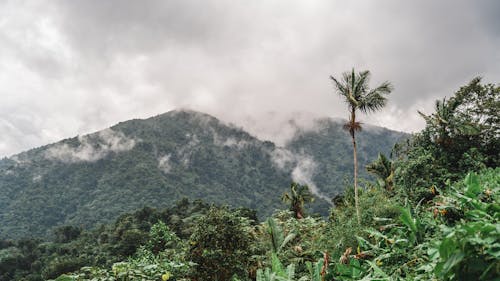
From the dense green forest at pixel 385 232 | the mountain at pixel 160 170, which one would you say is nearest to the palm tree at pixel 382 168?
the dense green forest at pixel 385 232

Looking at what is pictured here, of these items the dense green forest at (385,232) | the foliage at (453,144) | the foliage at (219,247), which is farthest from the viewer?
the foliage at (453,144)

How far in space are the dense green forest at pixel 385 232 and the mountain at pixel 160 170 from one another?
64993mm

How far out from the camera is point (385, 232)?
7.43 meters

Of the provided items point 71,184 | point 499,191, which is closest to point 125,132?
point 71,184

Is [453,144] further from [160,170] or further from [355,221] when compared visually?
[160,170]

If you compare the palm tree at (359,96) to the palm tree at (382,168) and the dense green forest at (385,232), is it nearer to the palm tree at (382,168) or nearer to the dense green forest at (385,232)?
the dense green forest at (385,232)

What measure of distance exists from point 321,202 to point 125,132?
90.5 metres

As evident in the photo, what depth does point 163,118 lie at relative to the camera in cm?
17538

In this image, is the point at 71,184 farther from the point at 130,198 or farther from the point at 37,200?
the point at 130,198

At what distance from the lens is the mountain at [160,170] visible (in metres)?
93.6

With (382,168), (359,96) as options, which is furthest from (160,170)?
(359,96)

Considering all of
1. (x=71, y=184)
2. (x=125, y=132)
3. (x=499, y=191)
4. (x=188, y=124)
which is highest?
(x=188, y=124)

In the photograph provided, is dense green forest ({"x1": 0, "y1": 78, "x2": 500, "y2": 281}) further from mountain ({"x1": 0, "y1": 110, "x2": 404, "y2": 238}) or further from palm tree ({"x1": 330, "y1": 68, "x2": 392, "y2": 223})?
mountain ({"x1": 0, "y1": 110, "x2": 404, "y2": 238})

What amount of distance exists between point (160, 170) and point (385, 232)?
118 m
